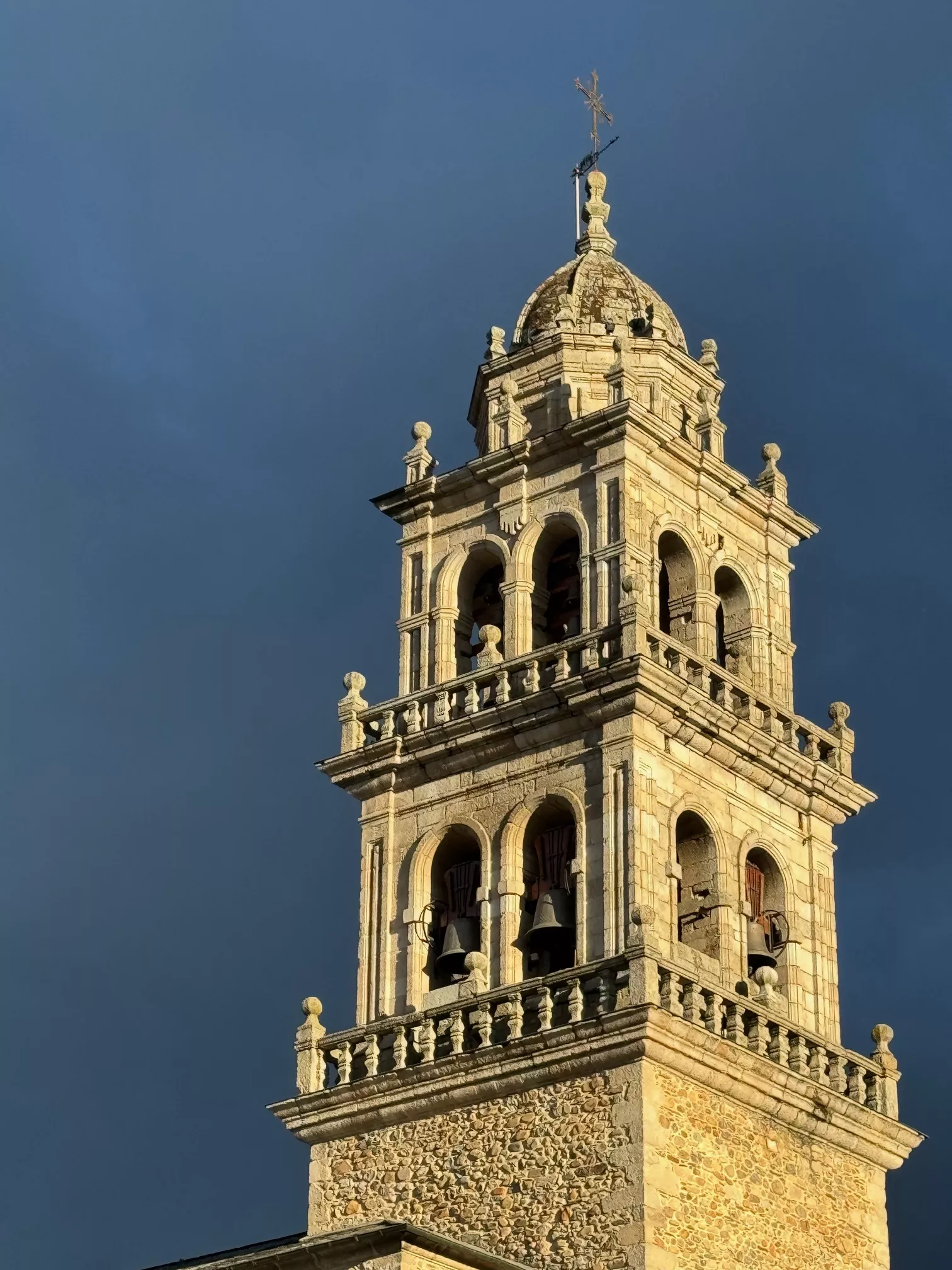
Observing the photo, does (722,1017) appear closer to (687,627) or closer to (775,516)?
(687,627)

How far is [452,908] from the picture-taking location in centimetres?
3706

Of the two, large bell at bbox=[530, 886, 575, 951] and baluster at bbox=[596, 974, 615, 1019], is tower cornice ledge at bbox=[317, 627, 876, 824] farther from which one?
baluster at bbox=[596, 974, 615, 1019]

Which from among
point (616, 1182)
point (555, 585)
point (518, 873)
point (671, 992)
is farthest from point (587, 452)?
point (616, 1182)

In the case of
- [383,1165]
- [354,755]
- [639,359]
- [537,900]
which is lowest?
[383,1165]

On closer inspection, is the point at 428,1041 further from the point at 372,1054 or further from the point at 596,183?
the point at 596,183

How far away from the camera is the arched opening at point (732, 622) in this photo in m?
39.0

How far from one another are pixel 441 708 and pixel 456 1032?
4743mm

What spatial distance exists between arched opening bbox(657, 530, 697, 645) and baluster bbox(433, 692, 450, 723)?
119 inches

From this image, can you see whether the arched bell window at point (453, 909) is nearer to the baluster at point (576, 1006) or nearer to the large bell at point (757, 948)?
the baluster at point (576, 1006)

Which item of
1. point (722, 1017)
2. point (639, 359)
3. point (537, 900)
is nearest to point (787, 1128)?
point (722, 1017)

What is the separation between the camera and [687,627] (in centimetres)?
3819

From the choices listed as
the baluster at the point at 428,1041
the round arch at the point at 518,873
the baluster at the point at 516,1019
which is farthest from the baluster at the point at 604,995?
the baluster at the point at 428,1041

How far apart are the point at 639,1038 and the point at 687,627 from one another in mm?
7120

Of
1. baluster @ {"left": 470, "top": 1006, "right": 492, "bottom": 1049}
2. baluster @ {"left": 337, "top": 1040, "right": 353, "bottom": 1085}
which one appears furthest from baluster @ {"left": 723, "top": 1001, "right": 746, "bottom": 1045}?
baluster @ {"left": 337, "top": 1040, "right": 353, "bottom": 1085}
